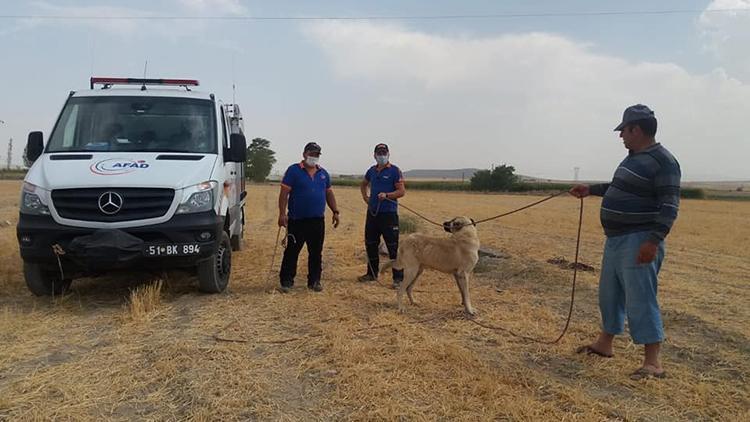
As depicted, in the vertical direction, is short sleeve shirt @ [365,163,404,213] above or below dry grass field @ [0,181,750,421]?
above

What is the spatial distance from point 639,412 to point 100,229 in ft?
16.9

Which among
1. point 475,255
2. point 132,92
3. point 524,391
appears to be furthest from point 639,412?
point 132,92

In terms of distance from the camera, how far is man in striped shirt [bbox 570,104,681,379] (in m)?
4.03

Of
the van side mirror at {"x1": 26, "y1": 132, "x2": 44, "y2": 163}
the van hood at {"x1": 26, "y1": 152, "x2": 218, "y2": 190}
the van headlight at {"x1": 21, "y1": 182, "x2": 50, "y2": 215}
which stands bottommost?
the van headlight at {"x1": 21, "y1": 182, "x2": 50, "y2": 215}

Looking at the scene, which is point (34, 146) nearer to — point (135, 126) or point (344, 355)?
point (135, 126)

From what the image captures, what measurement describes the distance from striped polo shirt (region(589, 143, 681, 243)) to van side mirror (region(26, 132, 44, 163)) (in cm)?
649

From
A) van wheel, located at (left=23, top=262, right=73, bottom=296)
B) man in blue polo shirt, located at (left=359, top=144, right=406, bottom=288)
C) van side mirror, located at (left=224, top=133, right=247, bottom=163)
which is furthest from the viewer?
man in blue polo shirt, located at (left=359, top=144, right=406, bottom=288)

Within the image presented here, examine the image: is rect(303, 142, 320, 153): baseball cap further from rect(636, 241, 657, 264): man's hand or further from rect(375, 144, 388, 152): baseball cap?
rect(636, 241, 657, 264): man's hand

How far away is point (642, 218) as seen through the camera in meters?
4.20

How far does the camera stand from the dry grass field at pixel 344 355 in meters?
3.56

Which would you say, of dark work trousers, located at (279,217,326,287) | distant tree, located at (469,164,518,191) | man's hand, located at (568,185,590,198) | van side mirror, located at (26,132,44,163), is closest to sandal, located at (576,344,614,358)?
man's hand, located at (568,185,590,198)

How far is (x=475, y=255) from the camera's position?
607cm

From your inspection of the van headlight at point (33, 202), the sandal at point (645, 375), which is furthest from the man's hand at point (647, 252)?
the van headlight at point (33, 202)

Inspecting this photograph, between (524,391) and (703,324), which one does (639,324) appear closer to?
(524,391)
